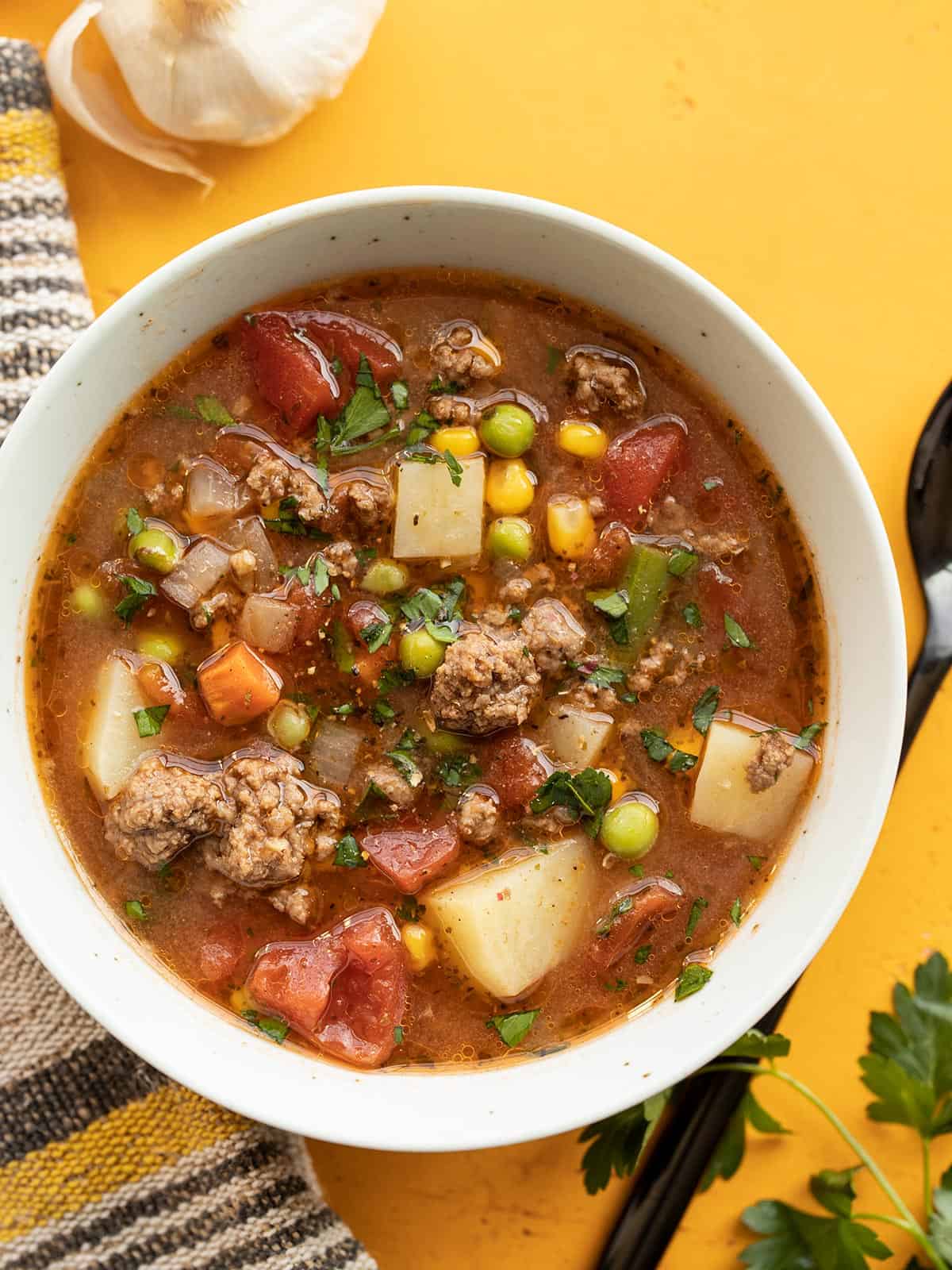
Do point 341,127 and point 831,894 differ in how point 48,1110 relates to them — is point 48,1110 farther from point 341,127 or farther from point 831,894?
point 341,127

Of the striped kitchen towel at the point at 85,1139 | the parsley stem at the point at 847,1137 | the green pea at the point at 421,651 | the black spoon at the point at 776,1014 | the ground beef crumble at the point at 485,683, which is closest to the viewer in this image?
the ground beef crumble at the point at 485,683

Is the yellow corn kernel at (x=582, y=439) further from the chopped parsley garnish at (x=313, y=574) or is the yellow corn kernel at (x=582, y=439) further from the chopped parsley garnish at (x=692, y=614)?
the chopped parsley garnish at (x=313, y=574)

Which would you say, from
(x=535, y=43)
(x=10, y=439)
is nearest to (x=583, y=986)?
(x=10, y=439)

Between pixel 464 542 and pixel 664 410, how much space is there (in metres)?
0.72

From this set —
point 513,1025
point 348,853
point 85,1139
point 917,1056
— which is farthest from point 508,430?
point 85,1139

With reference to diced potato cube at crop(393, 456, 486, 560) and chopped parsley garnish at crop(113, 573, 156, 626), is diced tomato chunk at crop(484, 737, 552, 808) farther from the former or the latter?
chopped parsley garnish at crop(113, 573, 156, 626)

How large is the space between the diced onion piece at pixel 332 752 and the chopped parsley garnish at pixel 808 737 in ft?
4.27

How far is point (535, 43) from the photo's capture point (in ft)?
13.1

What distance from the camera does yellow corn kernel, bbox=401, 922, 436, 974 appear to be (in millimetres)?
3439

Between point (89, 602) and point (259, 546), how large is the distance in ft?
1.72

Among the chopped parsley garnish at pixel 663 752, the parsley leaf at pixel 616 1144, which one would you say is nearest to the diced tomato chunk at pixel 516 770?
the chopped parsley garnish at pixel 663 752

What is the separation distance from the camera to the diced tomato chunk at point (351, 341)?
3418mm

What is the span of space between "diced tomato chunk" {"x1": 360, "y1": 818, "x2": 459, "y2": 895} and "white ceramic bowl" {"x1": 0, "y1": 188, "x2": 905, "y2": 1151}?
2.00 ft

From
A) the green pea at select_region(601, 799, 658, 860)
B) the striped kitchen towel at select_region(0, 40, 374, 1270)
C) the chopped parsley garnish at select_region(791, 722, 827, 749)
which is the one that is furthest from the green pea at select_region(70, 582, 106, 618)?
the chopped parsley garnish at select_region(791, 722, 827, 749)
